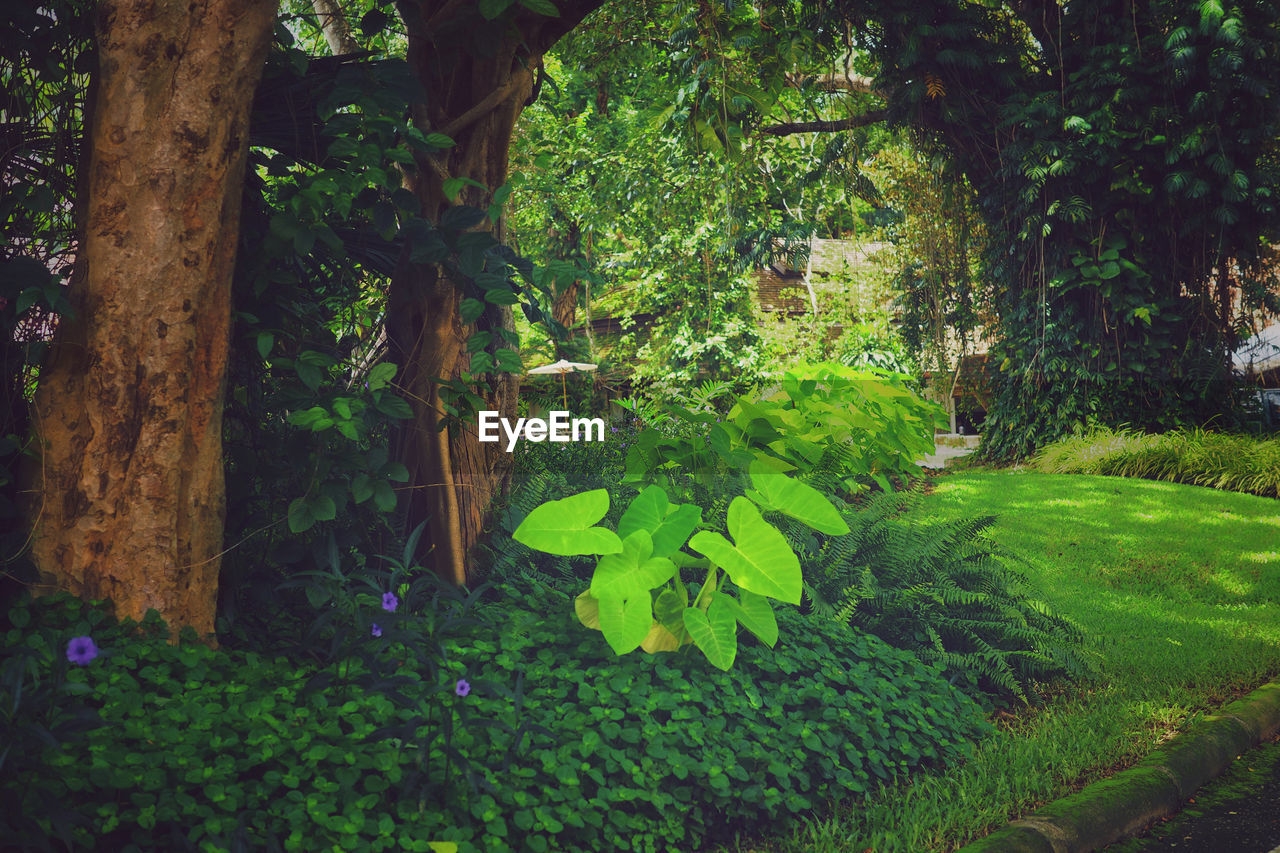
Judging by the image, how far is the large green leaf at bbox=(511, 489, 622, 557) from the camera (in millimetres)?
3064

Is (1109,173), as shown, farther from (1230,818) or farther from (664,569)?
(664,569)

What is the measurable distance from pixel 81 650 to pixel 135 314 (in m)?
1.05

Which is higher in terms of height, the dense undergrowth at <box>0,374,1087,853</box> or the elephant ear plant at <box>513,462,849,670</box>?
the elephant ear plant at <box>513,462,849,670</box>

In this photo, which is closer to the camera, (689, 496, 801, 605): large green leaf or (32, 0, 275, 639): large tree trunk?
(32, 0, 275, 639): large tree trunk

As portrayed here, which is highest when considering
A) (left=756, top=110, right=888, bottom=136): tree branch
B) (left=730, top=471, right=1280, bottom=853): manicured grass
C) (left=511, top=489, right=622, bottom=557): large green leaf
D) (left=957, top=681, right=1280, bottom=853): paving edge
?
(left=756, top=110, right=888, bottom=136): tree branch

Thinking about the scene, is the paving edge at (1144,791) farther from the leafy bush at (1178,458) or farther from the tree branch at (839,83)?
the tree branch at (839,83)

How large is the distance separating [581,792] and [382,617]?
0.93 m

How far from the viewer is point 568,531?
3.11m

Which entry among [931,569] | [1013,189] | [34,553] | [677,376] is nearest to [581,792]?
[34,553]

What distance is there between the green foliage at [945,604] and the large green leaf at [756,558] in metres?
0.88

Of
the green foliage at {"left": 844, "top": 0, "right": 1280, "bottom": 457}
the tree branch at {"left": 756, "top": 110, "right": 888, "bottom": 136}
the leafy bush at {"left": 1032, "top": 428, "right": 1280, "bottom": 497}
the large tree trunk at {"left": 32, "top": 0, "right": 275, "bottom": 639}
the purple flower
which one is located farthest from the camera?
the tree branch at {"left": 756, "top": 110, "right": 888, "bottom": 136}

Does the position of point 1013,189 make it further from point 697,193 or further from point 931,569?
point 931,569

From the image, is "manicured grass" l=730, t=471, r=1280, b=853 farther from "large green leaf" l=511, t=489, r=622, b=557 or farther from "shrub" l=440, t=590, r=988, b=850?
"large green leaf" l=511, t=489, r=622, b=557

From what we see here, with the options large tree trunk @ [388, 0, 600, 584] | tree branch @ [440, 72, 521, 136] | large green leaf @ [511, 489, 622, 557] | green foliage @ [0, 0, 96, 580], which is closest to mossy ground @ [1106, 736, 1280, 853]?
large green leaf @ [511, 489, 622, 557]
